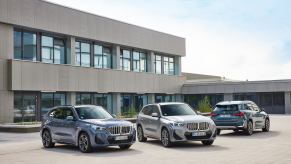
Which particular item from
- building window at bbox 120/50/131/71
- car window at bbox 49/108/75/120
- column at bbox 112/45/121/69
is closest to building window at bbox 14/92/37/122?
column at bbox 112/45/121/69

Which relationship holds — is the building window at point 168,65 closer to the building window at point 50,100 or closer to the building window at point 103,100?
the building window at point 103,100

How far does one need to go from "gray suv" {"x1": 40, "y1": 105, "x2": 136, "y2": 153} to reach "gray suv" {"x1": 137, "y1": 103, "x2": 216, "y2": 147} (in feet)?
4.77

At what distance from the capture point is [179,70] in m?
58.3

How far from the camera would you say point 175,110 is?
1825 cm

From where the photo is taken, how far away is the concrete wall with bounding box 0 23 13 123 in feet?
108

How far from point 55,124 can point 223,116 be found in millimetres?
8371

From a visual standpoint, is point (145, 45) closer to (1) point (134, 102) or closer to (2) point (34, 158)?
(1) point (134, 102)

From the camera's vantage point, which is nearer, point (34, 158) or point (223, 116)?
point (34, 158)

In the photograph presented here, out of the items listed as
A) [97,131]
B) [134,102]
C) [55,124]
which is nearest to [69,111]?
[55,124]

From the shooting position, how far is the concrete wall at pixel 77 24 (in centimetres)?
3391

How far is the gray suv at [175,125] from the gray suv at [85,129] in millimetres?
1454

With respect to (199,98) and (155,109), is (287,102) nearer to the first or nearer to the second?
(199,98)

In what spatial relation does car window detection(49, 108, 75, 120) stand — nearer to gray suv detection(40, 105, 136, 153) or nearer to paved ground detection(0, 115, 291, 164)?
gray suv detection(40, 105, 136, 153)

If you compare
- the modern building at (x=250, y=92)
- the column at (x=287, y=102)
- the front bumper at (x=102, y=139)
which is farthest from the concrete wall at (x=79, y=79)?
the front bumper at (x=102, y=139)
